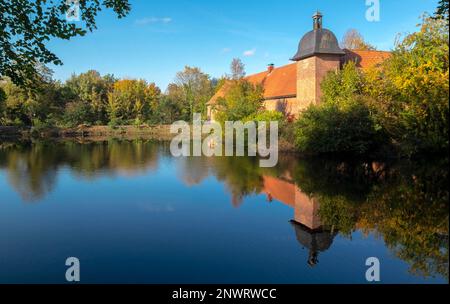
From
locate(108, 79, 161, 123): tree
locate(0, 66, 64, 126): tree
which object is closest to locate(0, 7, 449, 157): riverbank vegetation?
locate(0, 66, 64, 126): tree

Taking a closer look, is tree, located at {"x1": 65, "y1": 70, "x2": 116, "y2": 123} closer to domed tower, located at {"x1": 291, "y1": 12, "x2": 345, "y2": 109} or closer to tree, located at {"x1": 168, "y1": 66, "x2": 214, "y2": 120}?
tree, located at {"x1": 168, "y1": 66, "x2": 214, "y2": 120}

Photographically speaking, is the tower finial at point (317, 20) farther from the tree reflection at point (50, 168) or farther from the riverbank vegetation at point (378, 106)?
Result: the tree reflection at point (50, 168)

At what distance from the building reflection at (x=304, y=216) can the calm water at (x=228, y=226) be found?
0.09ft

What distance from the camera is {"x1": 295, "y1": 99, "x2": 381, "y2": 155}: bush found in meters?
19.8

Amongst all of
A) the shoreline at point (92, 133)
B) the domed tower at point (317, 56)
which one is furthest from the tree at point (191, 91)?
the domed tower at point (317, 56)

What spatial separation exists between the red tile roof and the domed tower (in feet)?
6.29

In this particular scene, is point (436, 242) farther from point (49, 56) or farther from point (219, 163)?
point (219, 163)

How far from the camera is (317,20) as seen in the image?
26391 millimetres

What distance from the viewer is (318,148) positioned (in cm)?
2116

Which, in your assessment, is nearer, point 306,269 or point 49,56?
point 49,56

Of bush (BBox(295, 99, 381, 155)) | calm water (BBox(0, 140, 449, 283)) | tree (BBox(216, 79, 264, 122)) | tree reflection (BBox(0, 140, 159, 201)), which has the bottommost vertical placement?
calm water (BBox(0, 140, 449, 283))

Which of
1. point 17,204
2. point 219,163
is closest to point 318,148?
point 219,163

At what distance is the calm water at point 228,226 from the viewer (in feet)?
19.4
